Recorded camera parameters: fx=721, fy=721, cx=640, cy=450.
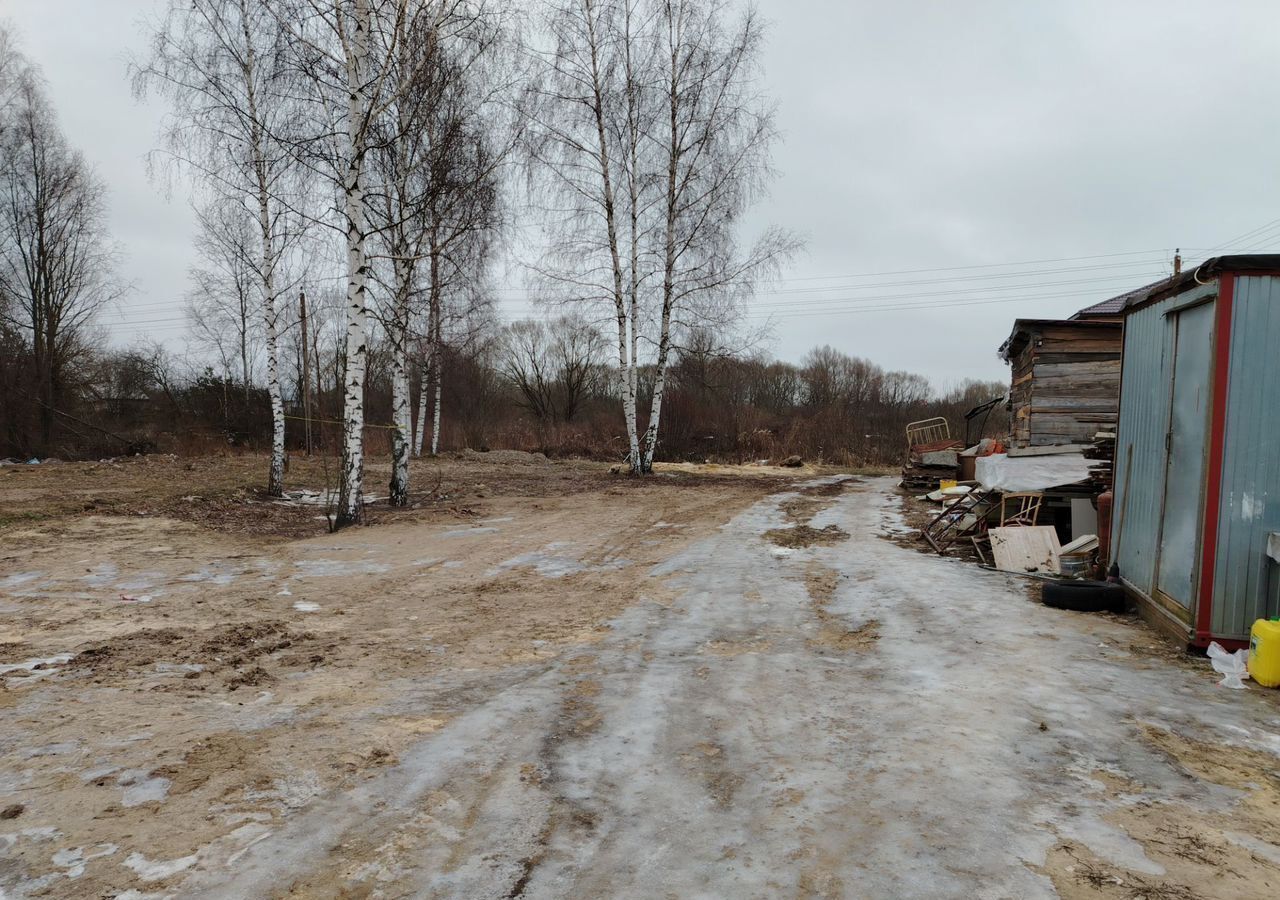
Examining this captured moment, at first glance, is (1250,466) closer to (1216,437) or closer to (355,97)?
(1216,437)

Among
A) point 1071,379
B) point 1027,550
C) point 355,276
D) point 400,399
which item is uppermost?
point 355,276

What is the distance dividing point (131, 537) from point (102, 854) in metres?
7.30

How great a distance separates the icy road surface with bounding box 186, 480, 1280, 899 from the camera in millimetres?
2428

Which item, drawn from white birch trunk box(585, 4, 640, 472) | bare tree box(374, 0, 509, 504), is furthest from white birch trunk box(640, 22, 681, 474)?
bare tree box(374, 0, 509, 504)

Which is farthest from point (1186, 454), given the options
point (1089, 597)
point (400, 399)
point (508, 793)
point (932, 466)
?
point (932, 466)

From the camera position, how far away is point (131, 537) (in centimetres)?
844

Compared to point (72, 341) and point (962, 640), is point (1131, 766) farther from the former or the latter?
point (72, 341)

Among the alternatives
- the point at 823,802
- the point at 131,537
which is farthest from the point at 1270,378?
the point at 131,537

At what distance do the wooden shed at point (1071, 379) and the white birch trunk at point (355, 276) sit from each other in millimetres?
10944

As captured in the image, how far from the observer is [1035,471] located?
910 centimetres

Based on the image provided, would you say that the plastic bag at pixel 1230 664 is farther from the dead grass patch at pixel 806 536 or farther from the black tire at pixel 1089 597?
the dead grass patch at pixel 806 536

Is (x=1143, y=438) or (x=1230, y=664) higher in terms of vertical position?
(x=1143, y=438)

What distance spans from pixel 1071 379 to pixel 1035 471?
14.3ft

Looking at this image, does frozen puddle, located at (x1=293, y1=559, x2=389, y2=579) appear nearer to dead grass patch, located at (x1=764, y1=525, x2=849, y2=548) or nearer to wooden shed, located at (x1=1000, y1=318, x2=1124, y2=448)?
dead grass patch, located at (x1=764, y1=525, x2=849, y2=548)
